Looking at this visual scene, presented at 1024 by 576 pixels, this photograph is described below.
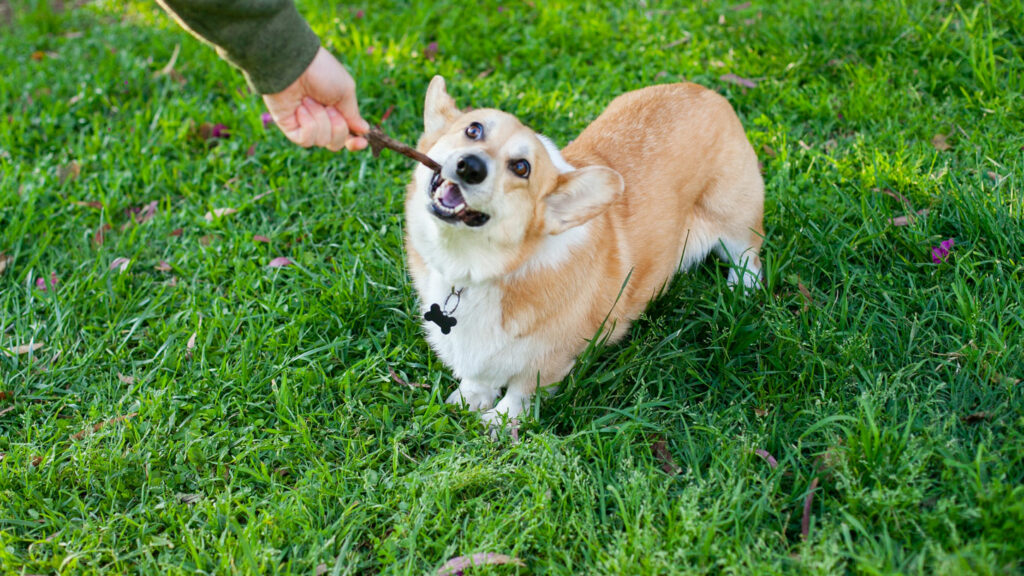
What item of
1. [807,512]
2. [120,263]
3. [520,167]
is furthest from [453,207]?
[120,263]

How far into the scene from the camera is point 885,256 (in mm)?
3428

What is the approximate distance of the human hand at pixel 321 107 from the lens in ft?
9.54

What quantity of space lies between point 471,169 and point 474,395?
1.12 metres

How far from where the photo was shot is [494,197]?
2605 mm

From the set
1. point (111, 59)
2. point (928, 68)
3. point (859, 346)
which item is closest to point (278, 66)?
point (859, 346)

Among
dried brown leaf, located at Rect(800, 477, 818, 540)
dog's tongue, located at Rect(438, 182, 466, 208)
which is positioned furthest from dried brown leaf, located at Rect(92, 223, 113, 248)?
dried brown leaf, located at Rect(800, 477, 818, 540)

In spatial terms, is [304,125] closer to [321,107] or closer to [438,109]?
[321,107]

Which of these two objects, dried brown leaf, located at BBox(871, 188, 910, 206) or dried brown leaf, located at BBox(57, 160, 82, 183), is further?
dried brown leaf, located at BBox(57, 160, 82, 183)

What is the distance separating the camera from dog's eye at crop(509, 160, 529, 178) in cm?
269

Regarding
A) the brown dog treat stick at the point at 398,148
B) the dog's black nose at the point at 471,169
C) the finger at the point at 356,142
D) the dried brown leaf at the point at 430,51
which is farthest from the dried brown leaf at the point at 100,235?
the dog's black nose at the point at 471,169

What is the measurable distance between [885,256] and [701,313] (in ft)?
2.94

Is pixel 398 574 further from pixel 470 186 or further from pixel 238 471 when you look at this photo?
pixel 470 186

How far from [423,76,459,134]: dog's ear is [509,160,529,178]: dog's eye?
0.47 metres

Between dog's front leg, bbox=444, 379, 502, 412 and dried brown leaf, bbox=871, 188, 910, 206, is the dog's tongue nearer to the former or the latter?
dog's front leg, bbox=444, 379, 502, 412
